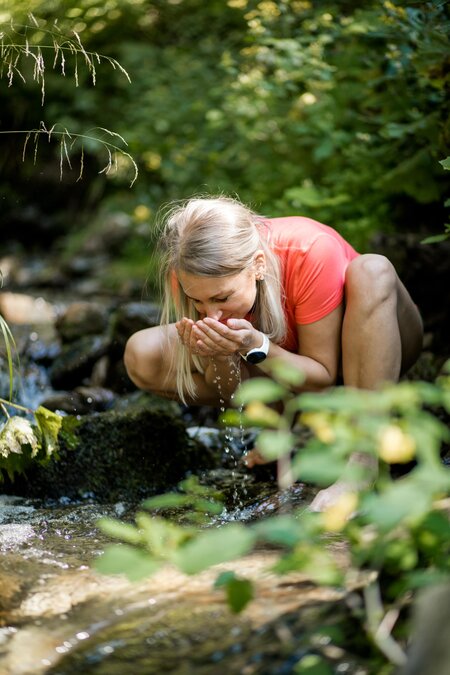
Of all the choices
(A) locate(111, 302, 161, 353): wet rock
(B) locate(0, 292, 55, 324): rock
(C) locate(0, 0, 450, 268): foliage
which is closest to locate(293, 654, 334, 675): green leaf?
(C) locate(0, 0, 450, 268): foliage

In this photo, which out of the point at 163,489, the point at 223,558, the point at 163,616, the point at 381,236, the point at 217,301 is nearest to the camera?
the point at 223,558

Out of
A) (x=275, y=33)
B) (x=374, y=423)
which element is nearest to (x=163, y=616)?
(x=374, y=423)

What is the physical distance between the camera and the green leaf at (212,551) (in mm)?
1186

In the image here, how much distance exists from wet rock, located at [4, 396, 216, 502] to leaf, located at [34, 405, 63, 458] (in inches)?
8.8

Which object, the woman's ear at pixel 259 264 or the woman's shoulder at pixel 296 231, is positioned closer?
the woman's ear at pixel 259 264

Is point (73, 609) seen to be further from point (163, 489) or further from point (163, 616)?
point (163, 489)

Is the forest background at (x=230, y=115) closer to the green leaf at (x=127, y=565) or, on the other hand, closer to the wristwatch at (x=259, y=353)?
the wristwatch at (x=259, y=353)

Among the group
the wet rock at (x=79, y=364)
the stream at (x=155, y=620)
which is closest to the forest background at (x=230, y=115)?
the wet rock at (x=79, y=364)

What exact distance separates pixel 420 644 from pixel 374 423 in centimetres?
36

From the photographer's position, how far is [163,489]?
3.16 meters

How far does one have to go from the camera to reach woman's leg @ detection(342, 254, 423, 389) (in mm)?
2629

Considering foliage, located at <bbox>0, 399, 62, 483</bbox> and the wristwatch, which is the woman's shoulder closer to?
the wristwatch

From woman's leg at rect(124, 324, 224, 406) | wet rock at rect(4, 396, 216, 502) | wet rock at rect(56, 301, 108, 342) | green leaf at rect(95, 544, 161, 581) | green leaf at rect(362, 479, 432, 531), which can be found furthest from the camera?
wet rock at rect(56, 301, 108, 342)

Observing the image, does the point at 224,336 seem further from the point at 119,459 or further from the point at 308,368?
the point at 119,459
